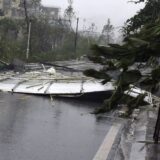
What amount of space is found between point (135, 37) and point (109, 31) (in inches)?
3562

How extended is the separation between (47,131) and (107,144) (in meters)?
1.49

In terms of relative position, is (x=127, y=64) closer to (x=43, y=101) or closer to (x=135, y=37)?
(x=135, y=37)

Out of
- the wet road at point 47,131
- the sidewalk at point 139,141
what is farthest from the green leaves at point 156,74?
the wet road at point 47,131

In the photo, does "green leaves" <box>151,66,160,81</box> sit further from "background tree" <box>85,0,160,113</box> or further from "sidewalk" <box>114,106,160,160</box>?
"sidewalk" <box>114,106,160,160</box>

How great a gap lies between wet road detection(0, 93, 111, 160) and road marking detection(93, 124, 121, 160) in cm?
9

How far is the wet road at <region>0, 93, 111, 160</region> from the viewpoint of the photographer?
8680 millimetres

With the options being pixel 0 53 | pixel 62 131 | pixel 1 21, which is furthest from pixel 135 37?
pixel 1 21

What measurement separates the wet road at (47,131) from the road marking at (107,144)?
0.09m

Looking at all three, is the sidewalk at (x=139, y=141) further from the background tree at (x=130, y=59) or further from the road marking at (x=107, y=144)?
the background tree at (x=130, y=59)

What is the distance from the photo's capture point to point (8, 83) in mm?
20531

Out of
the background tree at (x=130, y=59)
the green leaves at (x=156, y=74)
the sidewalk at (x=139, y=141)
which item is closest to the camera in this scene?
the background tree at (x=130, y=59)

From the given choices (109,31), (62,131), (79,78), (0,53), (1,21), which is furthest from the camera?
(109,31)

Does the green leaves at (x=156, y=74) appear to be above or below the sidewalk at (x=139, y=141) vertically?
above

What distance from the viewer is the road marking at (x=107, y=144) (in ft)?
28.4
